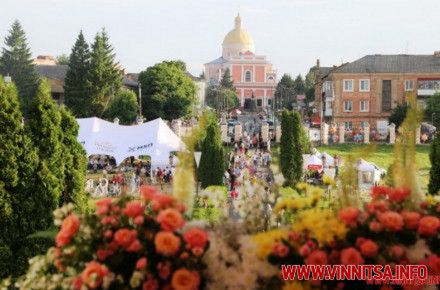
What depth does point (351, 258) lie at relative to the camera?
4707 millimetres

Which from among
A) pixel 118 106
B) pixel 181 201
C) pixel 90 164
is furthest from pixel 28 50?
pixel 181 201

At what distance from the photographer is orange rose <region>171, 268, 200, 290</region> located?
15.4 feet

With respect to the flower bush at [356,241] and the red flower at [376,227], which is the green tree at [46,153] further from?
the red flower at [376,227]

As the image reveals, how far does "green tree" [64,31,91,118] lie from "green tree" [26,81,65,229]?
4982 cm

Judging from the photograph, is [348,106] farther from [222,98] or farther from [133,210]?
[133,210]

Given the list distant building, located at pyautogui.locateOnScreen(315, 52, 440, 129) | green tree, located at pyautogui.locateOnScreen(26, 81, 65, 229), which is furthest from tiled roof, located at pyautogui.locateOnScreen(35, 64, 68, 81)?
green tree, located at pyautogui.locateOnScreen(26, 81, 65, 229)

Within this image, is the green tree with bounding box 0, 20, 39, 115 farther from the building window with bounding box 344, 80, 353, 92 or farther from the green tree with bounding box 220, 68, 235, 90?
the green tree with bounding box 220, 68, 235, 90

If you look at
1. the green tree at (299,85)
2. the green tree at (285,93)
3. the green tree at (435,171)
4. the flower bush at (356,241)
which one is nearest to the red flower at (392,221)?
the flower bush at (356,241)

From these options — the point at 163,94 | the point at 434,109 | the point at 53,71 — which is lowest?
the point at 434,109

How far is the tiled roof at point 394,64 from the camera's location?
63969 millimetres

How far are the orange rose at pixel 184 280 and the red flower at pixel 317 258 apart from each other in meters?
0.81

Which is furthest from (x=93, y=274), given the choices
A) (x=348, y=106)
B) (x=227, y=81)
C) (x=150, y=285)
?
(x=227, y=81)

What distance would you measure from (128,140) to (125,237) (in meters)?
24.1

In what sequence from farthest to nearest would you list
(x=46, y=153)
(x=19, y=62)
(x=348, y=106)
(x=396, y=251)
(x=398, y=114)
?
(x=19, y=62), (x=348, y=106), (x=398, y=114), (x=46, y=153), (x=396, y=251)
